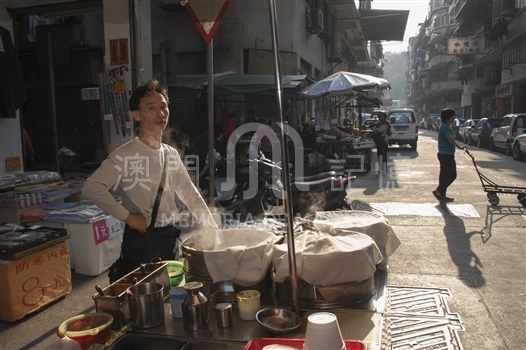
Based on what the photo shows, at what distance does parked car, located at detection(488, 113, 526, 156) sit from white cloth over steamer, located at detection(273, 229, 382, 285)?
18.4 meters

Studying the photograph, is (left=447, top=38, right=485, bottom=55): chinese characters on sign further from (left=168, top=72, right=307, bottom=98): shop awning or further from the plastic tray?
the plastic tray

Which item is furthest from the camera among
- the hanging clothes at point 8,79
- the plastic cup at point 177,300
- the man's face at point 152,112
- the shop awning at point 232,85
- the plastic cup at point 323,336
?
the shop awning at point 232,85

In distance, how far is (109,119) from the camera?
6.11 meters

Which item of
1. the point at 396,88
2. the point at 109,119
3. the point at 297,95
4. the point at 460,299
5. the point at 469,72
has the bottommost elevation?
the point at 460,299

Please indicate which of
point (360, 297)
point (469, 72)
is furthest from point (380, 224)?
point (469, 72)

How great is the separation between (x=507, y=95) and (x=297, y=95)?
81.0 feet

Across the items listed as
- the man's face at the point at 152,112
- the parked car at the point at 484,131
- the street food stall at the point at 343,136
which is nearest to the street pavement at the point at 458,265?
the man's face at the point at 152,112

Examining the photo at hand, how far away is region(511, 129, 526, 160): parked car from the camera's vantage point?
16.0 m

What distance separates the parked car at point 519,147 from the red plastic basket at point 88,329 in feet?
56.5

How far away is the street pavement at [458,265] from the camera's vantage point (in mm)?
3895

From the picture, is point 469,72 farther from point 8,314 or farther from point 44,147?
point 8,314

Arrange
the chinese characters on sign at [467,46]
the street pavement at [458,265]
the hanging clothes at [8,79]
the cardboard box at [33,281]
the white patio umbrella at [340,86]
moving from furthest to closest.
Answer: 1. the chinese characters on sign at [467,46]
2. the white patio umbrella at [340,86]
3. the hanging clothes at [8,79]
4. the cardboard box at [33,281]
5. the street pavement at [458,265]

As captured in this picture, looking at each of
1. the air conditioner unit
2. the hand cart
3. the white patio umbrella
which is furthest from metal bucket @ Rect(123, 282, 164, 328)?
the air conditioner unit

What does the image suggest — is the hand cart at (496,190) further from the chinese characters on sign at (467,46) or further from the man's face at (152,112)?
the chinese characters on sign at (467,46)
